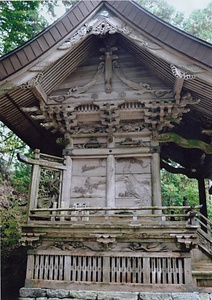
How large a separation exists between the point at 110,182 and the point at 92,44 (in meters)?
3.20

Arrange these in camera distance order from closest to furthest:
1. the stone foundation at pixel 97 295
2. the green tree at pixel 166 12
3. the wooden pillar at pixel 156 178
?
the stone foundation at pixel 97 295, the wooden pillar at pixel 156 178, the green tree at pixel 166 12

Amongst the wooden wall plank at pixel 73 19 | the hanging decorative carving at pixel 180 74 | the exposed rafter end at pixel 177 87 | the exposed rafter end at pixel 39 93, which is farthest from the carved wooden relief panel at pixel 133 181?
the wooden wall plank at pixel 73 19

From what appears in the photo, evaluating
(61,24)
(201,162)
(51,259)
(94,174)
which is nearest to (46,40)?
(61,24)

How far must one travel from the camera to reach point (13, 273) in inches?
299

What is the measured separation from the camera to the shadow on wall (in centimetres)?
745

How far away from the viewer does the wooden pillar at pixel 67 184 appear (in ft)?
19.9

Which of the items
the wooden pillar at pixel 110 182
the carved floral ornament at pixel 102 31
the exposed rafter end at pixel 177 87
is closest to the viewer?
the exposed rafter end at pixel 177 87

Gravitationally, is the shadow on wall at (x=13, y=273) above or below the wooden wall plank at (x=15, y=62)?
below

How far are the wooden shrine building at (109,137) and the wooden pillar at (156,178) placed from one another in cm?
2

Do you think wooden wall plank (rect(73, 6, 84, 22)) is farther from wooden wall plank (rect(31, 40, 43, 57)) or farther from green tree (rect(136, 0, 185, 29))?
green tree (rect(136, 0, 185, 29))

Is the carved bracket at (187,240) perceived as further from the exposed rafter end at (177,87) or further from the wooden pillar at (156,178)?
the exposed rafter end at (177,87)

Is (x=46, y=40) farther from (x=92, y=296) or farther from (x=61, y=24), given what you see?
(x=92, y=296)

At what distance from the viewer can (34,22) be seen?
481 inches

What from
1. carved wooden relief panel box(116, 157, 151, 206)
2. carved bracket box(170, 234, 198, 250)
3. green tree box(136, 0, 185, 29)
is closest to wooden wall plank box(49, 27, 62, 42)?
carved wooden relief panel box(116, 157, 151, 206)
